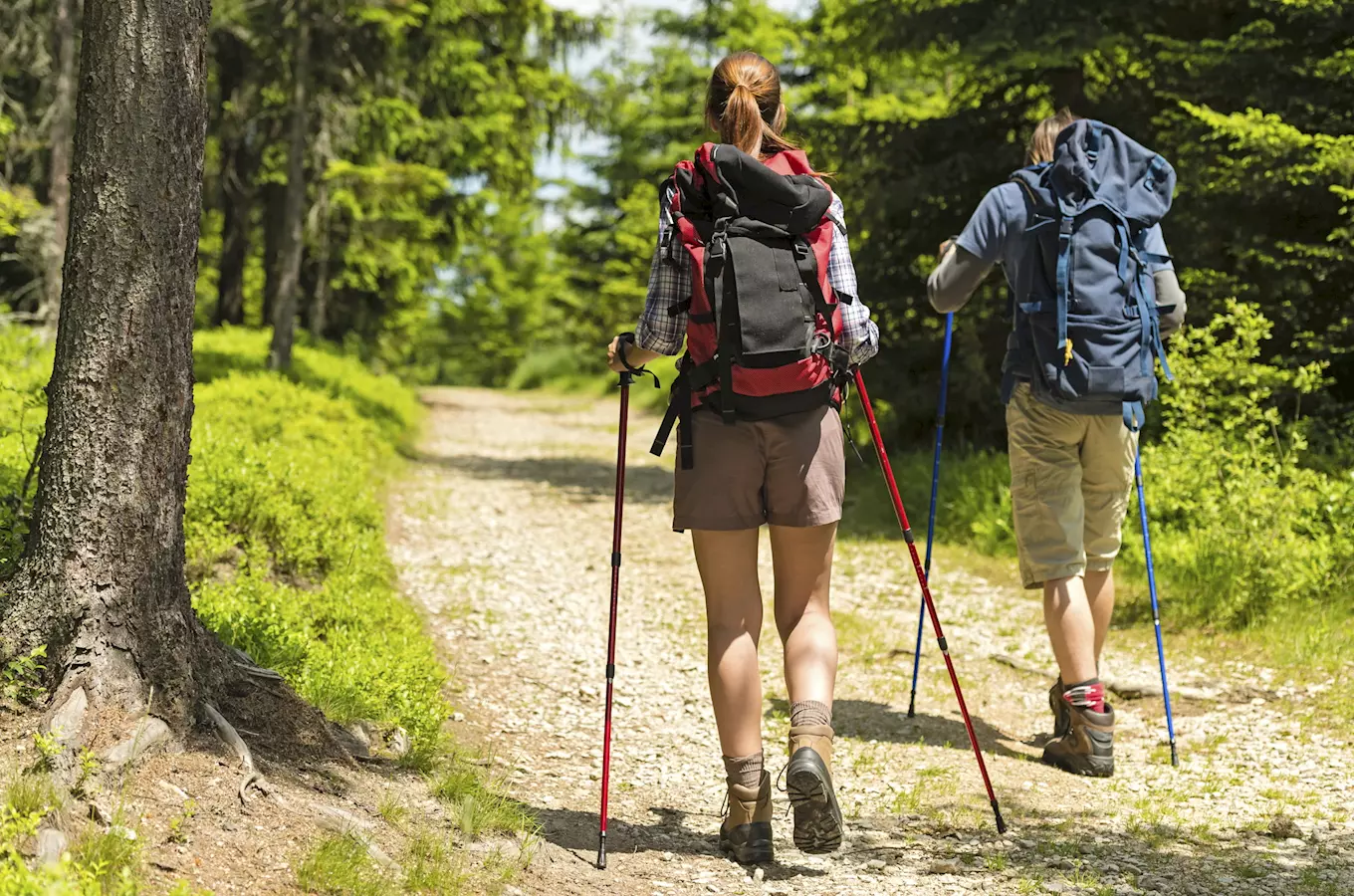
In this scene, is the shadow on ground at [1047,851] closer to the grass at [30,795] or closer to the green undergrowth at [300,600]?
the green undergrowth at [300,600]

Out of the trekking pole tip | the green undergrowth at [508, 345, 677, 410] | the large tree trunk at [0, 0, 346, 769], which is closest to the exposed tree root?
the large tree trunk at [0, 0, 346, 769]

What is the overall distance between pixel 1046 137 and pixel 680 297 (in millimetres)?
2301

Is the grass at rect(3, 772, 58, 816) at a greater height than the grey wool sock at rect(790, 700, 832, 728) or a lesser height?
lesser

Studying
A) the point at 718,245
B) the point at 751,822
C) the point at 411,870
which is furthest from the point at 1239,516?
the point at 411,870

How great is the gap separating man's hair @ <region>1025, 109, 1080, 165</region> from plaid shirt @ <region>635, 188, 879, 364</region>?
175cm

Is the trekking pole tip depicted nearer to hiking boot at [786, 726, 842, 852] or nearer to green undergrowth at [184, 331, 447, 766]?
hiking boot at [786, 726, 842, 852]

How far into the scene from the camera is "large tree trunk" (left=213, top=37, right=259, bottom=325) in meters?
19.8

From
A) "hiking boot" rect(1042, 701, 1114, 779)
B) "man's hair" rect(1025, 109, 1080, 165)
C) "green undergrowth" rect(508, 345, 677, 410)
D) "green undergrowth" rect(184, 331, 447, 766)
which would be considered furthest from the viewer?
"green undergrowth" rect(508, 345, 677, 410)

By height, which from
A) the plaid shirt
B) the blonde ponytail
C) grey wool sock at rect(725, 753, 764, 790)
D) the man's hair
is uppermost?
the man's hair

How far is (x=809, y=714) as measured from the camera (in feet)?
12.8

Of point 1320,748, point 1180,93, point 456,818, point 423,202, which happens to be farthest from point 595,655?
point 423,202

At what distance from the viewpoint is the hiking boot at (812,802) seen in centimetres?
369

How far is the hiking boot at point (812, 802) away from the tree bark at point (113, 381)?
1819 mm

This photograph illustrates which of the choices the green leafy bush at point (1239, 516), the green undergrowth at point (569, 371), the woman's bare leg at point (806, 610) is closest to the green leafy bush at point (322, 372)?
the green undergrowth at point (569, 371)
